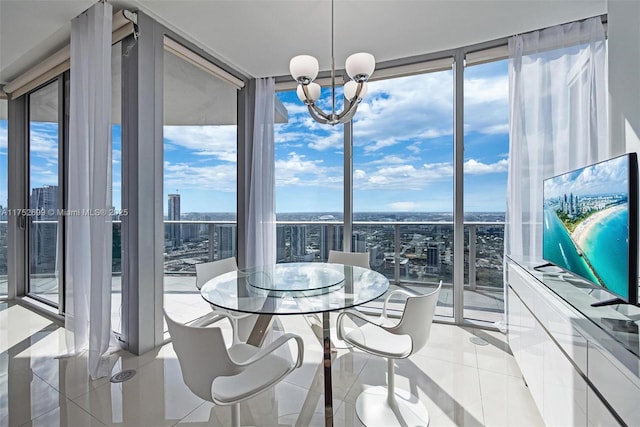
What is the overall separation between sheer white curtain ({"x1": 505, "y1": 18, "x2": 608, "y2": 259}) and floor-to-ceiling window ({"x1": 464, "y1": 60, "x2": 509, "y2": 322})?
0.80ft

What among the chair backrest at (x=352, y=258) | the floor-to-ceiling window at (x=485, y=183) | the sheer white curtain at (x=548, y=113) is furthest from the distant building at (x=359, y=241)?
the sheer white curtain at (x=548, y=113)

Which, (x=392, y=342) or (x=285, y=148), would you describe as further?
(x=285, y=148)

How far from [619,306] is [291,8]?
2.68 metres

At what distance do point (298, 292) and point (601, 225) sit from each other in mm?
1504

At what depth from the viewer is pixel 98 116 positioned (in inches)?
89.1

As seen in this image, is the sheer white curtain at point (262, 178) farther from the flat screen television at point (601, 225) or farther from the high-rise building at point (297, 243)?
the flat screen television at point (601, 225)

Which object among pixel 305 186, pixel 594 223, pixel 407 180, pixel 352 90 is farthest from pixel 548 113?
pixel 305 186

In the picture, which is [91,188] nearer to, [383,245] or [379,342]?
[379,342]

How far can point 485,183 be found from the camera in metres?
3.01

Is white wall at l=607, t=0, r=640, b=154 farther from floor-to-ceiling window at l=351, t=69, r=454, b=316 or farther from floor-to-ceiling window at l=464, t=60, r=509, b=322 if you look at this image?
floor-to-ceiling window at l=351, t=69, r=454, b=316

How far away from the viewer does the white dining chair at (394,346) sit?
57.6 inches

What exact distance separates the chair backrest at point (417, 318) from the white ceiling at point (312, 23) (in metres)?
2.14

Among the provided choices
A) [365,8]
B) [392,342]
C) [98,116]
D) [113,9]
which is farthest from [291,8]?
[392,342]

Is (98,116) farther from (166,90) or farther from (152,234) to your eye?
(152,234)
